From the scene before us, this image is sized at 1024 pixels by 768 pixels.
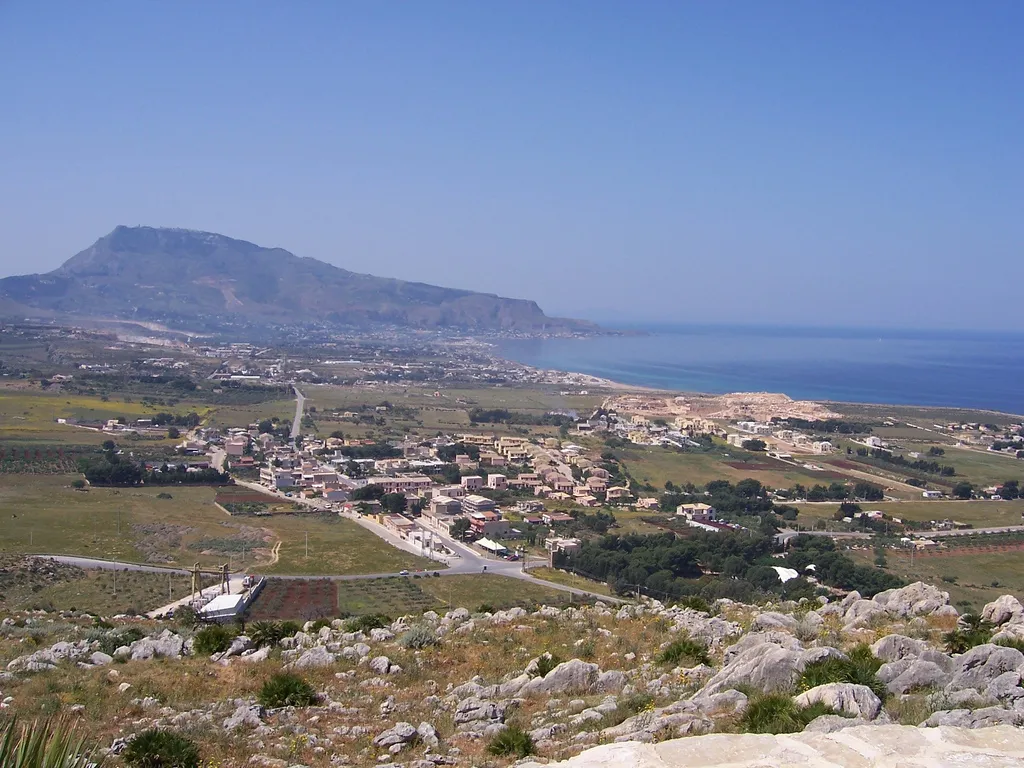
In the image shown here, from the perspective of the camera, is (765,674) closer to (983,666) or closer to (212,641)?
(983,666)

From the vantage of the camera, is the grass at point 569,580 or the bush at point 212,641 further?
the grass at point 569,580

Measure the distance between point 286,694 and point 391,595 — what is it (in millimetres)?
12965

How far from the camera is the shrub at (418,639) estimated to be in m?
9.95

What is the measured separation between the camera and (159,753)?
19.4 feet

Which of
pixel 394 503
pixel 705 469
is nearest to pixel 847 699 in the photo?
pixel 394 503

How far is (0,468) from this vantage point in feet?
112

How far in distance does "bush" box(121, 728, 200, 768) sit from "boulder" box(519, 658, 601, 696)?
3.14 m

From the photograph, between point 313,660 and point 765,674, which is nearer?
point 765,674

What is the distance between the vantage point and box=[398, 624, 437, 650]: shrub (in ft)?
32.6

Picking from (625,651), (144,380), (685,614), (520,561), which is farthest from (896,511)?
(144,380)

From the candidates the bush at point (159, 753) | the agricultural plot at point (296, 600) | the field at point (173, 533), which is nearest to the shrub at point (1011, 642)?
the bush at point (159, 753)

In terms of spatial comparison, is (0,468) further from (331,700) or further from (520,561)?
(331,700)

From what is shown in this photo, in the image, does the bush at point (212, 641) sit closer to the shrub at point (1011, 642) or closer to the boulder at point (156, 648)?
the boulder at point (156, 648)

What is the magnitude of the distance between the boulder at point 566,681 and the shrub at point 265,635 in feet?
11.9
